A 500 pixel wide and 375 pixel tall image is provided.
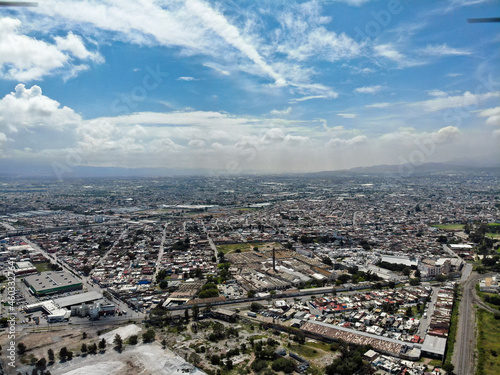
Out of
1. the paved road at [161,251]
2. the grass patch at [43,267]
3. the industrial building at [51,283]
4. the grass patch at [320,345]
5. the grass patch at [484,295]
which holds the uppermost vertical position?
the industrial building at [51,283]

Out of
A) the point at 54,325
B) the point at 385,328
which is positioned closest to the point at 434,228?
the point at 385,328

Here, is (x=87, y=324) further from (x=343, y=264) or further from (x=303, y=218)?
(x=303, y=218)

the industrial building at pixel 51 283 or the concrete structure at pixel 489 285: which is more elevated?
the industrial building at pixel 51 283

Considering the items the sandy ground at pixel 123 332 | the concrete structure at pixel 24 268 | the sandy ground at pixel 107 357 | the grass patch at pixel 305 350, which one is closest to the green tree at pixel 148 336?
the sandy ground at pixel 107 357

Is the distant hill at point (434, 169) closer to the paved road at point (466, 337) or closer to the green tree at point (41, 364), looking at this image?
the paved road at point (466, 337)

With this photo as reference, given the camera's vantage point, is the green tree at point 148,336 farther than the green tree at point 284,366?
Yes

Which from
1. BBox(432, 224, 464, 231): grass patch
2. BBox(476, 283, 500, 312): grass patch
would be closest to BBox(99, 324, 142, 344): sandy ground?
BBox(476, 283, 500, 312): grass patch

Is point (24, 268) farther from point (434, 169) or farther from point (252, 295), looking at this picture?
point (434, 169)
